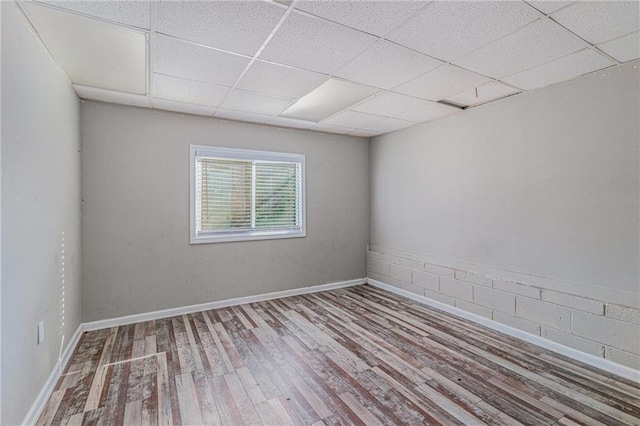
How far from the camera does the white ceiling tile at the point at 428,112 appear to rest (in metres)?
3.65

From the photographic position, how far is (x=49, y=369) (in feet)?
7.54

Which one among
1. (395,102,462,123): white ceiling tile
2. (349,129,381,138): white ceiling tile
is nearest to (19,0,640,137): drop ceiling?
(395,102,462,123): white ceiling tile

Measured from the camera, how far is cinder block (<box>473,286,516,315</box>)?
3.26 meters

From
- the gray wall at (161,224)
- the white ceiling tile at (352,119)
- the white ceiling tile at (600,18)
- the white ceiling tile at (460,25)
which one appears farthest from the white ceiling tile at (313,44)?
the gray wall at (161,224)

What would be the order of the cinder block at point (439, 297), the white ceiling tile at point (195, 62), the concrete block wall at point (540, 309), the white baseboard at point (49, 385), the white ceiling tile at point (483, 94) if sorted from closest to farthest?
1. the white baseboard at point (49, 385)
2. the white ceiling tile at point (195, 62)
3. the concrete block wall at point (540, 309)
4. the white ceiling tile at point (483, 94)
5. the cinder block at point (439, 297)

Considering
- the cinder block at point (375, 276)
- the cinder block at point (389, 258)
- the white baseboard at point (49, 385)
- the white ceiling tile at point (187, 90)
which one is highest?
the white ceiling tile at point (187, 90)

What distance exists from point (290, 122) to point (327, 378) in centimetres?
328

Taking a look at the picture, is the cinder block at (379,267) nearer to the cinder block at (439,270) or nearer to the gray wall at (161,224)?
the cinder block at (439,270)

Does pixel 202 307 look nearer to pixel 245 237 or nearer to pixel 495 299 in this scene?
pixel 245 237

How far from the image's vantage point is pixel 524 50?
2297mm

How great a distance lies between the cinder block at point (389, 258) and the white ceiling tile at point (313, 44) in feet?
10.3

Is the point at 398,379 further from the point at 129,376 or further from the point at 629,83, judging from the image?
the point at 629,83

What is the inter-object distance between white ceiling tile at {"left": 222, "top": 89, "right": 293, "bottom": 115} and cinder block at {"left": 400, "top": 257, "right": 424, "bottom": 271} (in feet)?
9.29

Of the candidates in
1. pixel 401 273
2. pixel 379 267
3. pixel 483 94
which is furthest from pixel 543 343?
pixel 483 94
